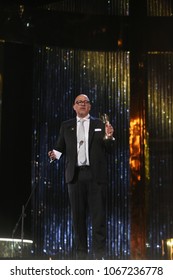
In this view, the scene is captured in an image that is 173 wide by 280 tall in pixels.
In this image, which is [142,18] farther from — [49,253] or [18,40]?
[49,253]

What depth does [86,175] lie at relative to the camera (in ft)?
14.1

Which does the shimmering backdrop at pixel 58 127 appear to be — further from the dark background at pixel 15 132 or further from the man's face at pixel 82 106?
the man's face at pixel 82 106

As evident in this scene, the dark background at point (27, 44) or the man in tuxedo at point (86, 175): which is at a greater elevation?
the dark background at point (27, 44)

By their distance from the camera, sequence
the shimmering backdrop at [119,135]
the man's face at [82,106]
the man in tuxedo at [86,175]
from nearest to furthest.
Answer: the man in tuxedo at [86,175] → the man's face at [82,106] → the shimmering backdrop at [119,135]

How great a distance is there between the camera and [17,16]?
5074 millimetres

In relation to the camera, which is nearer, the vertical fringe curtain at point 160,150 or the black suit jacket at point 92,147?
the black suit jacket at point 92,147

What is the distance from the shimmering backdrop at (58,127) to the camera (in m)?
4.99

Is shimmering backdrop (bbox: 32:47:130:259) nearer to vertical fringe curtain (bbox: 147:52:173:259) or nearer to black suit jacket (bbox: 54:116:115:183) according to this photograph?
vertical fringe curtain (bbox: 147:52:173:259)

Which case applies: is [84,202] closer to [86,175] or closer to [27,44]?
[86,175]

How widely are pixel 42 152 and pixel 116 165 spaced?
63 cm

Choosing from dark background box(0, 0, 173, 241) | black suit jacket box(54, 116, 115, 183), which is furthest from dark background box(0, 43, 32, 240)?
black suit jacket box(54, 116, 115, 183)

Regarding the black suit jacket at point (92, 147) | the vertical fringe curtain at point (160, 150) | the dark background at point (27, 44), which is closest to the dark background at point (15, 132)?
the dark background at point (27, 44)

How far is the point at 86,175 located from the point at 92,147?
21 cm
